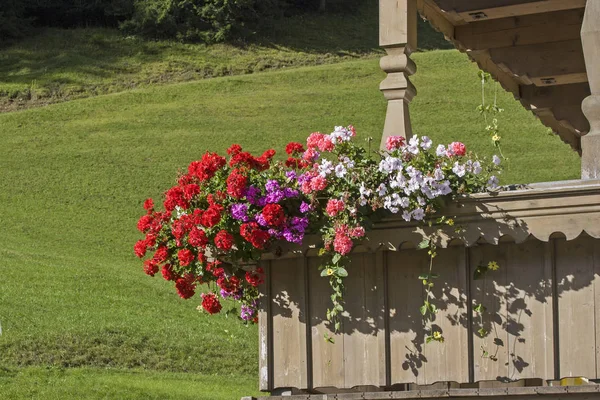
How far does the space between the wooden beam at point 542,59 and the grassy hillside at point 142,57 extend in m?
44.5

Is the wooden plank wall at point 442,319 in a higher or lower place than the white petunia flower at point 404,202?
lower

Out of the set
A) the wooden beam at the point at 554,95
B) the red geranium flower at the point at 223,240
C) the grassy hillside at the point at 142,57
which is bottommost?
the red geranium flower at the point at 223,240

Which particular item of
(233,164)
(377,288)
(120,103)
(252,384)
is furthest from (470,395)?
(120,103)

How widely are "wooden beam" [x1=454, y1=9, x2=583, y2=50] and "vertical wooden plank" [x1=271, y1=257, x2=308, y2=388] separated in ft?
9.19

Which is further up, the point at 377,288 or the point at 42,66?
the point at 42,66

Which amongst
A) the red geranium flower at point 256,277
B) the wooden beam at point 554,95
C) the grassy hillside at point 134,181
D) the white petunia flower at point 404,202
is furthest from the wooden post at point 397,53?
the grassy hillside at point 134,181

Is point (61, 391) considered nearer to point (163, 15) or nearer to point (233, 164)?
point (233, 164)

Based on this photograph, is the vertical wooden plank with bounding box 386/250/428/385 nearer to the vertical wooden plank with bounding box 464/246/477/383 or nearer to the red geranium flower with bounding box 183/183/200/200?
the vertical wooden plank with bounding box 464/246/477/383

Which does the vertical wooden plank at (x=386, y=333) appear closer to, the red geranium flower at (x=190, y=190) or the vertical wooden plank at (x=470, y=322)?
the vertical wooden plank at (x=470, y=322)

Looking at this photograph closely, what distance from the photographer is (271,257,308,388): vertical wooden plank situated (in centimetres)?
544

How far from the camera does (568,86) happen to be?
860cm

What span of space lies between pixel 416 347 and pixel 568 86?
4.12m

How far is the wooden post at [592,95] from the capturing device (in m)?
4.89

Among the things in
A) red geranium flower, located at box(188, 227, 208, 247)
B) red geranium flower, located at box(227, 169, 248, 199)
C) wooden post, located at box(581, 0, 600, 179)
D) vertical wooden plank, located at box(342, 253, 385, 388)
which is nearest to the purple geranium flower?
red geranium flower, located at box(227, 169, 248, 199)
